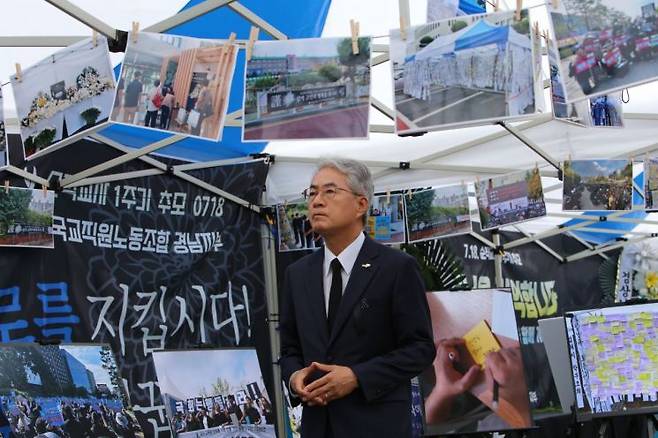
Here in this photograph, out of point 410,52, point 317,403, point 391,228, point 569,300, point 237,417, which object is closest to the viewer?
point 317,403

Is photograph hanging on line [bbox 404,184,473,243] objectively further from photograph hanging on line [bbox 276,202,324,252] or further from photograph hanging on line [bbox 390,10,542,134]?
photograph hanging on line [bbox 390,10,542,134]

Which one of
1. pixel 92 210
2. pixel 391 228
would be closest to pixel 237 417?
pixel 92 210

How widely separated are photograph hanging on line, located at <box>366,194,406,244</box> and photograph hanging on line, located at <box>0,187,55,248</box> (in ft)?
7.81

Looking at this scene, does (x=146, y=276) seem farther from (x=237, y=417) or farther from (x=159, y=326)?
A: (x=237, y=417)

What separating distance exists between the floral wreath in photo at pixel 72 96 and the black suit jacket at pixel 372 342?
1755 mm

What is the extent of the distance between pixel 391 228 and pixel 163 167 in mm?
1745

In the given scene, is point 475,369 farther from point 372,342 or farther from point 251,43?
point 372,342

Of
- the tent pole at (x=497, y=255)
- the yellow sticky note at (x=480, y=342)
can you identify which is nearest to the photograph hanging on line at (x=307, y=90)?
the yellow sticky note at (x=480, y=342)

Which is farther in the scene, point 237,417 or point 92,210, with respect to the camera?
point 92,210

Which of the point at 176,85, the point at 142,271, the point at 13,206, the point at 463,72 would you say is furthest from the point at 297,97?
the point at 142,271

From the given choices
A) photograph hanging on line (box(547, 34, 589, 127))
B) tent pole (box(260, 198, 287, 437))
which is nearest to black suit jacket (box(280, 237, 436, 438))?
photograph hanging on line (box(547, 34, 589, 127))

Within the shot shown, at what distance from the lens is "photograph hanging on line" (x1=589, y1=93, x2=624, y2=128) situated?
5.00m

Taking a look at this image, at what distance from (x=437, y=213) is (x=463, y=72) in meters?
2.70

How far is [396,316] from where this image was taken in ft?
7.32
